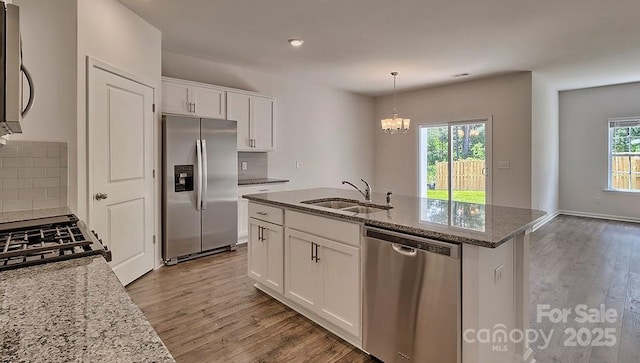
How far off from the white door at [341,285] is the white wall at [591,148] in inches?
276

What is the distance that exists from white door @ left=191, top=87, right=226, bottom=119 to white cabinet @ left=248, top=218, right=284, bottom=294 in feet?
6.54

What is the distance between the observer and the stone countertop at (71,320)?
599 mm

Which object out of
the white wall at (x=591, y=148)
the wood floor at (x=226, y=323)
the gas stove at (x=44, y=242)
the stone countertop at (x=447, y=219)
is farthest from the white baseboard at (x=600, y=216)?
the gas stove at (x=44, y=242)

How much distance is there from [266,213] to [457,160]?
183 inches

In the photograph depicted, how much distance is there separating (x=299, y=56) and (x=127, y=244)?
3091 mm

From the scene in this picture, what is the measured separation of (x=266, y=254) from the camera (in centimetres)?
291

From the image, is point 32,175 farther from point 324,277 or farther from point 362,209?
point 362,209

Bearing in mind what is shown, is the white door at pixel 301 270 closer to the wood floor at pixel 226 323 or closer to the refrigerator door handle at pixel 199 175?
the wood floor at pixel 226 323

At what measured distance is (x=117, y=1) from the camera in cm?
299

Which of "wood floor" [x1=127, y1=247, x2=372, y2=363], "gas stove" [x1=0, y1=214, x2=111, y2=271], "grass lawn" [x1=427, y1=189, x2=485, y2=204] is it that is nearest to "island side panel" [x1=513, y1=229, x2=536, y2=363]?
"wood floor" [x1=127, y1=247, x2=372, y2=363]

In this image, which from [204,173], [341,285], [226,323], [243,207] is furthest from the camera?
[243,207]

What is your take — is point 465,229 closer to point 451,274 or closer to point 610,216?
point 451,274

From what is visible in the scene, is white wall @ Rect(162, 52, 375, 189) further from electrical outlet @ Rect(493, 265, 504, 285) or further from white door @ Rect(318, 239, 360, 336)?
electrical outlet @ Rect(493, 265, 504, 285)

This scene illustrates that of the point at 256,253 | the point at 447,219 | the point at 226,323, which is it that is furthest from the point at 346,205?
the point at 226,323
